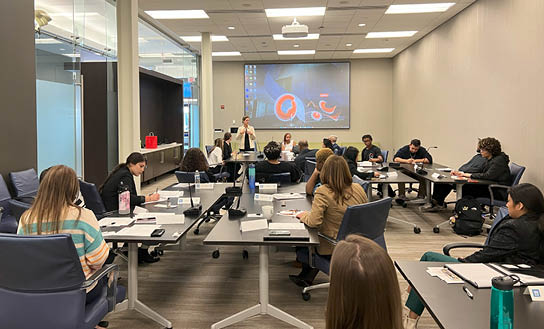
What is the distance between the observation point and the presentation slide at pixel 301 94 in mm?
15688

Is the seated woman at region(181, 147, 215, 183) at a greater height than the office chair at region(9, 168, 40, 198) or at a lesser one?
greater

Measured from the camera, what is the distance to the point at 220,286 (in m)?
4.13

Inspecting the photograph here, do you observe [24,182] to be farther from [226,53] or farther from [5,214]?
[226,53]

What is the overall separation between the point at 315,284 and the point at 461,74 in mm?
6503

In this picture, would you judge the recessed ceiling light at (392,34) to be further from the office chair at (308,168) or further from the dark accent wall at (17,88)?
the dark accent wall at (17,88)

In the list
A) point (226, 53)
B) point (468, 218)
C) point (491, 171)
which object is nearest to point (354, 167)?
point (468, 218)

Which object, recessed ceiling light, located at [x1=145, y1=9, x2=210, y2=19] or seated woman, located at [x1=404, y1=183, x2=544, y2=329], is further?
recessed ceiling light, located at [x1=145, y1=9, x2=210, y2=19]

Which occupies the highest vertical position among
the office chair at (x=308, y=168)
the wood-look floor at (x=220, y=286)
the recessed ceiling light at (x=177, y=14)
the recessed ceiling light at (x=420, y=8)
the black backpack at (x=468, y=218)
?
the recessed ceiling light at (x=177, y=14)

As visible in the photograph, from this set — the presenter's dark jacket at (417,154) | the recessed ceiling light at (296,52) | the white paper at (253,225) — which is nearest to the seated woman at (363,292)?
the white paper at (253,225)

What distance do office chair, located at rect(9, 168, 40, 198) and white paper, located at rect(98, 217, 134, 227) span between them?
226cm

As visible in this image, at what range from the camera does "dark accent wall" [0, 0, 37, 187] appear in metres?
5.36

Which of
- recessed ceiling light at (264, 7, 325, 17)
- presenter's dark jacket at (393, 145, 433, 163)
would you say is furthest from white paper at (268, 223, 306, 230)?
recessed ceiling light at (264, 7, 325, 17)

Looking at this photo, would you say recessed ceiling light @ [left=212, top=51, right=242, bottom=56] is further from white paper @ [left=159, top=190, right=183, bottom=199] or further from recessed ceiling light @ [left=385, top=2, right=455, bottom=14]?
white paper @ [left=159, top=190, right=183, bottom=199]

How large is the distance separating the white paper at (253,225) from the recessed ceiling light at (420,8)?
6.68 metres
